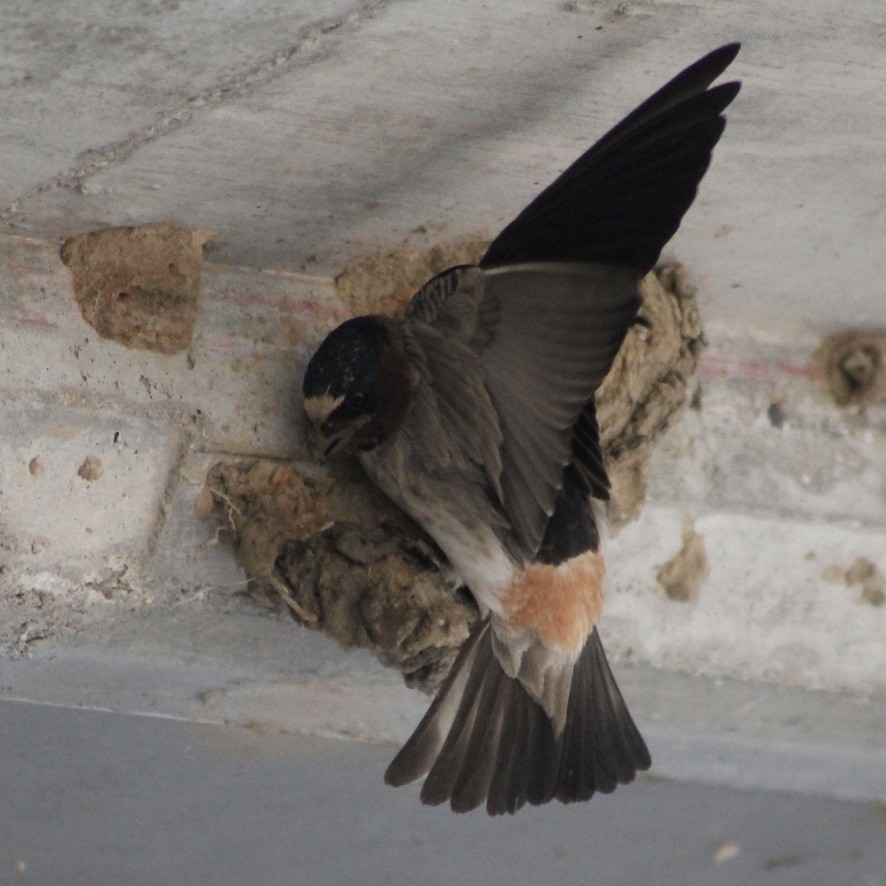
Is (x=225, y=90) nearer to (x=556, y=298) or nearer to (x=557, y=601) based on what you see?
(x=556, y=298)

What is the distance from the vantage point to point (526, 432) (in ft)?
8.93

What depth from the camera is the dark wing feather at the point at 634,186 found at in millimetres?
2293

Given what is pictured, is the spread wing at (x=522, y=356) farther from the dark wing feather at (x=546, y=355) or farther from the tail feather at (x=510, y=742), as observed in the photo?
Answer: the tail feather at (x=510, y=742)

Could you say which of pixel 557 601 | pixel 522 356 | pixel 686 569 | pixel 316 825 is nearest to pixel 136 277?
pixel 522 356

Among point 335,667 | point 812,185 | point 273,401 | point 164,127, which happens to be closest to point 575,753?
point 335,667

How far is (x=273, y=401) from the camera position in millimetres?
3039

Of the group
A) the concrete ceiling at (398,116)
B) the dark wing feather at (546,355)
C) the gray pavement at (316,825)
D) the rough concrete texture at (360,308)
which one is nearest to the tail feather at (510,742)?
the rough concrete texture at (360,308)

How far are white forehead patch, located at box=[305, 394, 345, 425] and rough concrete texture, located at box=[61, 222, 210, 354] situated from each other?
0.28 m

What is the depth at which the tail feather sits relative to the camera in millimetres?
2955

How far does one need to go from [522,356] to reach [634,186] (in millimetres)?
335

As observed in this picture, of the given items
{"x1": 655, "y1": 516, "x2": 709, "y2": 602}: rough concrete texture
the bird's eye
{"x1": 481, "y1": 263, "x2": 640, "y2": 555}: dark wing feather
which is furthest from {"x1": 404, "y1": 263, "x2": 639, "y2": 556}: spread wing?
{"x1": 655, "y1": 516, "x2": 709, "y2": 602}: rough concrete texture

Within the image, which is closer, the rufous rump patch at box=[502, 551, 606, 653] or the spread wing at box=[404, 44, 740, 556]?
the spread wing at box=[404, 44, 740, 556]

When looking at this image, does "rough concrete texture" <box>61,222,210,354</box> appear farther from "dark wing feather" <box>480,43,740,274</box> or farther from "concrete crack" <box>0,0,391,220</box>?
"dark wing feather" <box>480,43,740,274</box>

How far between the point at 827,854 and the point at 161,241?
7.28 feet
